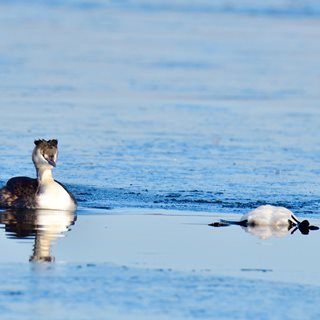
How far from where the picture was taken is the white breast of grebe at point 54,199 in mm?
12719

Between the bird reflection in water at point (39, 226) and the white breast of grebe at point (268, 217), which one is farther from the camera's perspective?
the white breast of grebe at point (268, 217)

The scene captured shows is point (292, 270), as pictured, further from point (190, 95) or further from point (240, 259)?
point (190, 95)

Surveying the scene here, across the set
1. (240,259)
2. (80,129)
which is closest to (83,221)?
(240,259)

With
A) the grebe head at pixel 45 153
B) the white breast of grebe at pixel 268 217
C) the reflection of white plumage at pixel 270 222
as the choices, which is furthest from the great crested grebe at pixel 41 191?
the white breast of grebe at pixel 268 217

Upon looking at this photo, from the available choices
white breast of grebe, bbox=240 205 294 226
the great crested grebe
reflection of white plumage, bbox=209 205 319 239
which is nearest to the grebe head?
the great crested grebe

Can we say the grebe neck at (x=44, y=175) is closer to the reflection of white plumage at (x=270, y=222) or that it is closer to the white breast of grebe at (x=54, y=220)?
the white breast of grebe at (x=54, y=220)

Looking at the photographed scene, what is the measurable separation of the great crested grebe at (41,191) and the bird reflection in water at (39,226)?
0.33ft

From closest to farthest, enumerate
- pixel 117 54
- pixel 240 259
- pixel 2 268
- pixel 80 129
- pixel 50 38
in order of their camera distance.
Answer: pixel 2 268, pixel 240 259, pixel 80 129, pixel 117 54, pixel 50 38

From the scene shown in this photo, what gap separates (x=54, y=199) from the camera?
12781 millimetres

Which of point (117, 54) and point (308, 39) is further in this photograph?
point (308, 39)

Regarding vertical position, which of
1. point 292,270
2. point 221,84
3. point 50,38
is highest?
point 50,38

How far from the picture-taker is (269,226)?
39.1 ft

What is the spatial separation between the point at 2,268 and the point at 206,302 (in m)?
1.77

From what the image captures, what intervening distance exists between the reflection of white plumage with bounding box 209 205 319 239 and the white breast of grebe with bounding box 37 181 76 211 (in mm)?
1627
